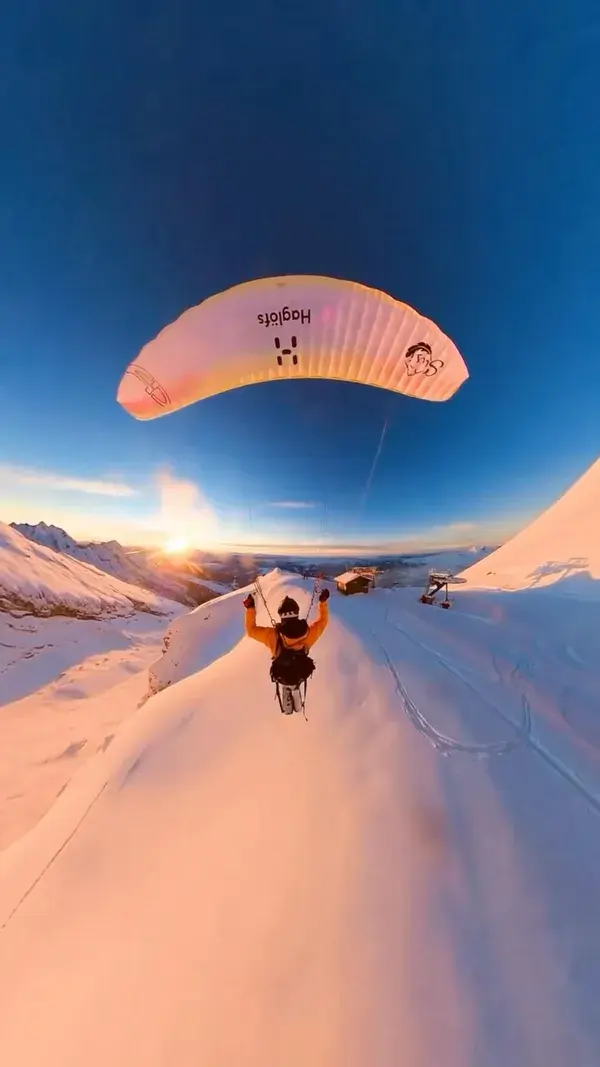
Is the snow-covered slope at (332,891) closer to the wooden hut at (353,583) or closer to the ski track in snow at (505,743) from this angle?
the ski track in snow at (505,743)

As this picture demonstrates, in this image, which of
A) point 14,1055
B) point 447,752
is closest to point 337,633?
point 447,752

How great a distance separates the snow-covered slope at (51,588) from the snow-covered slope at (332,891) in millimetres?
58971

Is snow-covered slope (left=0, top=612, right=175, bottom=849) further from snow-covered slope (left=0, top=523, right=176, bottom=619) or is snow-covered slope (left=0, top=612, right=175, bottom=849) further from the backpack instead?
the backpack

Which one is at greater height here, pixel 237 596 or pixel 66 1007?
pixel 237 596

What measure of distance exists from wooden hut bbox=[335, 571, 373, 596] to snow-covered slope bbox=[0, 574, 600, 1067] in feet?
35.1

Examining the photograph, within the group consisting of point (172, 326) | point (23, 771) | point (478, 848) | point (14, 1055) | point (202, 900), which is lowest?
point (23, 771)

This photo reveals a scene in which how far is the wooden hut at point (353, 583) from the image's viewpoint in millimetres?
17938

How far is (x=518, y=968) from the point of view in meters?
2.67

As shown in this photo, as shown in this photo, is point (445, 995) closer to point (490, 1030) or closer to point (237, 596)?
point (490, 1030)

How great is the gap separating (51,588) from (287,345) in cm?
6718

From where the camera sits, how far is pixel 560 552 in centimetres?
1669

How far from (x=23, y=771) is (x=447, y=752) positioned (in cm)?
2736

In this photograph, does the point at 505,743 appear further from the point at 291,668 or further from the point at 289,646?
the point at 289,646

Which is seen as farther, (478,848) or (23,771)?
(23,771)
